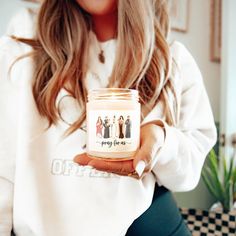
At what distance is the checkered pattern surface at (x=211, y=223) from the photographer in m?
0.99

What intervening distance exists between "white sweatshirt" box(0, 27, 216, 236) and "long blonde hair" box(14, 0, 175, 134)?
27 millimetres

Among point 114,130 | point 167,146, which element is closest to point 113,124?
point 114,130

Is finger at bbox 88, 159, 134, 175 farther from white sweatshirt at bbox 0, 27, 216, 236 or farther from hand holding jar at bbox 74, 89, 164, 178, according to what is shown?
white sweatshirt at bbox 0, 27, 216, 236

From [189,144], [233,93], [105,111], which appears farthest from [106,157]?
[233,93]

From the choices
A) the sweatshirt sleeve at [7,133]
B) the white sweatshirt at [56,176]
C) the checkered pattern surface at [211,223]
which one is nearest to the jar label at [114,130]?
the white sweatshirt at [56,176]

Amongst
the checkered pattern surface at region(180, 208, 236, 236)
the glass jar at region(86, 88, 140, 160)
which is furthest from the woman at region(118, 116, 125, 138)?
the checkered pattern surface at region(180, 208, 236, 236)

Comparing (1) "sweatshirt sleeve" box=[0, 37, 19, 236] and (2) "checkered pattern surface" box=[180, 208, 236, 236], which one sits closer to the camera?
(1) "sweatshirt sleeve" box=[0, 37, 19, 236]

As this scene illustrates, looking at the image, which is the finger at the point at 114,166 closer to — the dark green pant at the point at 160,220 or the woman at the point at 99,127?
the woman at the point at 99,127

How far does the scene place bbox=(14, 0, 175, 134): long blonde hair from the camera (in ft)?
1.94

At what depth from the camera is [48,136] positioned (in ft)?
1.90

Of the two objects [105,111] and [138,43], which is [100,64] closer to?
[138,43]

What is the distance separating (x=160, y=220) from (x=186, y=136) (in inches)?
8.8

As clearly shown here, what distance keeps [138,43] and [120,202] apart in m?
0.40

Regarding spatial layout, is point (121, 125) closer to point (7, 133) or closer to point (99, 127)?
point (99, 127)
